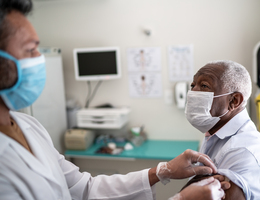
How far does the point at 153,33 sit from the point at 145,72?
44cm

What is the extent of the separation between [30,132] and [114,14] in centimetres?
219

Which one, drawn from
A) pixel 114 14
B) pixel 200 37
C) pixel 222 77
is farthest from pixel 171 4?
pixel 222 77

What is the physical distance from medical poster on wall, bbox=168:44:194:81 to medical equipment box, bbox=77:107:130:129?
0.68 metres

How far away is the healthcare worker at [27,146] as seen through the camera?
0.84 m

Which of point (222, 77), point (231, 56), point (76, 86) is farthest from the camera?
point (76, 86)

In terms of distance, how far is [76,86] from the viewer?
3.23 metres

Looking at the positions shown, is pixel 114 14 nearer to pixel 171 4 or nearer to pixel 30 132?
pixel 171 4

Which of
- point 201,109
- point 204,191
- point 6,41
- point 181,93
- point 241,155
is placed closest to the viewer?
point 6,41

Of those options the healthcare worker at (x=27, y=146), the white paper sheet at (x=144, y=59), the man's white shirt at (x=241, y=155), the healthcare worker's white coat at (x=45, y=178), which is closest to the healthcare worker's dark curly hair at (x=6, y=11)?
the healthcare worker at (x=27, y=146)

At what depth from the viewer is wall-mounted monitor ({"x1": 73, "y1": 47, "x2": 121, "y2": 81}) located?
287 centimetres

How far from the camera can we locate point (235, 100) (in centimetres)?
128

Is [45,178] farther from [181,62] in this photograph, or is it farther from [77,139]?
[181,62]

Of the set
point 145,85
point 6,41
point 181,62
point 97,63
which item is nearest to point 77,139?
point 97,63

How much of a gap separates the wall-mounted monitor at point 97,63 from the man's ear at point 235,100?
5.75 feet
